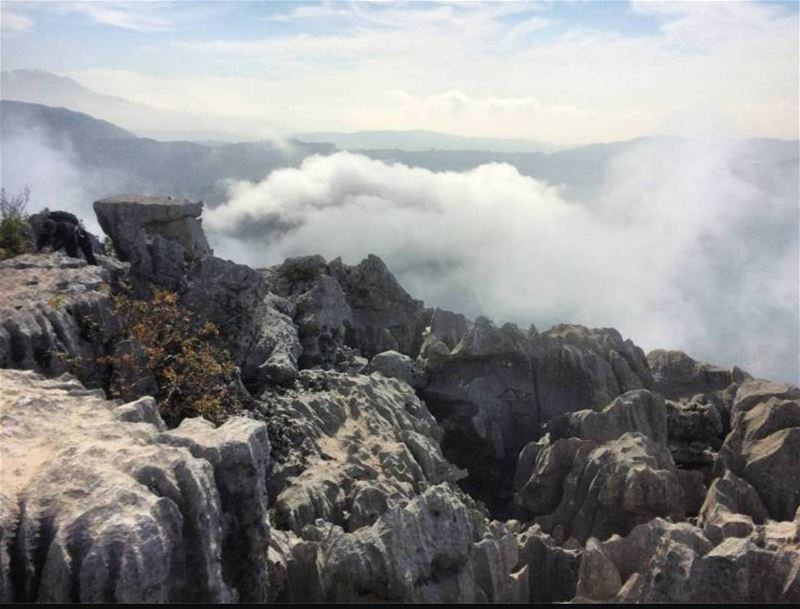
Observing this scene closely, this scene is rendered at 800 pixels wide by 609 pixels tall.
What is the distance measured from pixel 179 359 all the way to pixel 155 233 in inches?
532

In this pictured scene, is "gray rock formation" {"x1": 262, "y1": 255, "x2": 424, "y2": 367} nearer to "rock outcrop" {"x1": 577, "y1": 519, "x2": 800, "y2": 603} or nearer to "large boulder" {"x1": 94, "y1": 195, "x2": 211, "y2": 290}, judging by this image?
"large boulder" {"x1": 94, "y1": 195, "x2": 211, "y2": 290}

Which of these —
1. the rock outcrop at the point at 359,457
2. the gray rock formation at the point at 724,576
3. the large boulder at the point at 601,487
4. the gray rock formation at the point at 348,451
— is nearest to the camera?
the rock outcrop at the point at 359,457

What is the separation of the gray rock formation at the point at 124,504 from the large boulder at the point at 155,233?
16827 millimetres

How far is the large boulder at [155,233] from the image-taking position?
36.5 m

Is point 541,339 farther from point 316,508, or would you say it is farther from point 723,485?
point 316,508

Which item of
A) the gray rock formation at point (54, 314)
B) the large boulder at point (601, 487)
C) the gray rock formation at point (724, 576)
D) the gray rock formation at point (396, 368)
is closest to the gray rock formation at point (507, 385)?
the gray rock formation at point (396, 368)

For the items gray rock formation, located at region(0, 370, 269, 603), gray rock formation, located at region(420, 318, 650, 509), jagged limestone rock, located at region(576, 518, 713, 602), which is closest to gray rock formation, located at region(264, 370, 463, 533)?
gray rock formation, located at region(420, 318, 650, 509)

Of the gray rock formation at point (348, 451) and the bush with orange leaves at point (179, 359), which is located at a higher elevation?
the bush with orange leaves at point (179, 359)

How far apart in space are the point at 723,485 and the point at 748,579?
→ 11521 millimetres

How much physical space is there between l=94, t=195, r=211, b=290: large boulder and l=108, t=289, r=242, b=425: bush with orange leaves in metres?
3.24

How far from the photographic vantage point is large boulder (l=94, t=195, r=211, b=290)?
36531 mm

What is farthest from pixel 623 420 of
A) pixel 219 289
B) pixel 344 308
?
pixel 219 289

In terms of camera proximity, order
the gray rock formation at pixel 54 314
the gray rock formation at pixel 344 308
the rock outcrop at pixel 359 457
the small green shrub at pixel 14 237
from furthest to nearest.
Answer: the gray rock formation at pixel 344 308 < the small green shrub at pixel 14 237 < the gray rock formation at pixel 54 314 < the rock outcrop at pixel 359 457

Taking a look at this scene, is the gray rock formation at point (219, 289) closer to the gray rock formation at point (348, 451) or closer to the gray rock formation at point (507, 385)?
the gray rock formation at point (348, 451)
